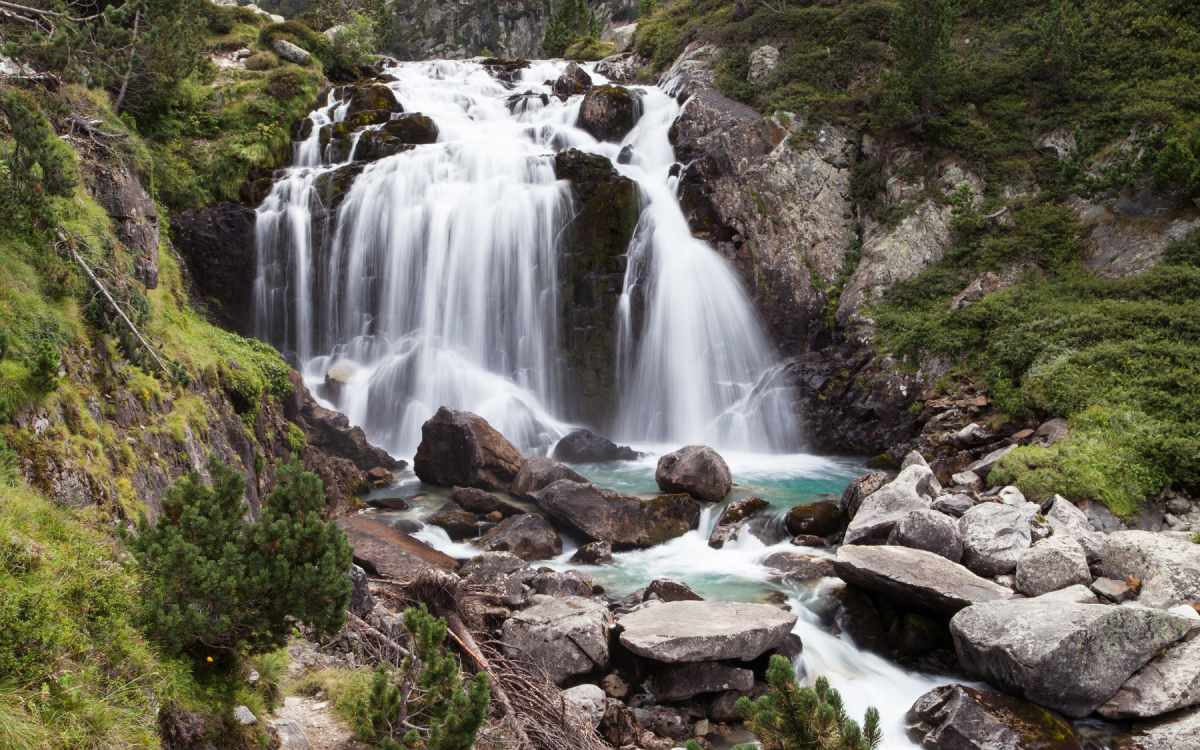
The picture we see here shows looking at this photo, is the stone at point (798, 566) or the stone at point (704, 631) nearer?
the stone at point (704, 631)

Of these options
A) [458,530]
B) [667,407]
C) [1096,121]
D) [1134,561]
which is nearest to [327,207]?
[667,407]

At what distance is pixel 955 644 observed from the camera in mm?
8531

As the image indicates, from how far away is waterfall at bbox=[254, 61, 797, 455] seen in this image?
858 inches

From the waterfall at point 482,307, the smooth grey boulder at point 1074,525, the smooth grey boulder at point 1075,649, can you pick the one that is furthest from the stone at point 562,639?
the waterfall at point 482,307

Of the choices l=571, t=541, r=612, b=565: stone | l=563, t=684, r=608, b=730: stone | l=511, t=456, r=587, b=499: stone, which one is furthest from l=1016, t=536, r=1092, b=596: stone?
l=511, t=456, r=587, b=499: stone

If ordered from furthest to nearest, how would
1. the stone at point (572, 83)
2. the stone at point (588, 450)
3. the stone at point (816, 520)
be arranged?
the stone at point (572, 83) < the stone at point (588, 450) < the stone at point (816, 520)

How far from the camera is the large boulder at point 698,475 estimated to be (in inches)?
598

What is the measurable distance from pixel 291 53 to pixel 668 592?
3049cm

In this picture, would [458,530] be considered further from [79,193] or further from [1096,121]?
[1096,121]

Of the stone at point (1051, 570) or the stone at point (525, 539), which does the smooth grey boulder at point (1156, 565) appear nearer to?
the stone at point (1051, 570)

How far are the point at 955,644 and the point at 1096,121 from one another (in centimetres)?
2132

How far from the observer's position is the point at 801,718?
4.00 meters

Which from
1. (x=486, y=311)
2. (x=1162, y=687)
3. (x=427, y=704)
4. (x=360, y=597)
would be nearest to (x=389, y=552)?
(x=360, y=597)

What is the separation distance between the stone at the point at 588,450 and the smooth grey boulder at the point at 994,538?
964cm
